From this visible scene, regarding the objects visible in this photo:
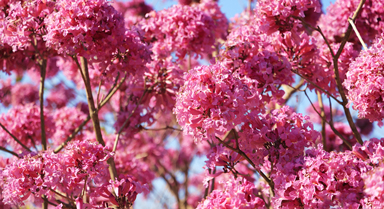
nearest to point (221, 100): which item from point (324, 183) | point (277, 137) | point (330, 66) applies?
point (277, 137)

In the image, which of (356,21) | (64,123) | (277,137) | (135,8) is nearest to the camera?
(277,137)

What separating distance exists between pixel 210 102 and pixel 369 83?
1230mm

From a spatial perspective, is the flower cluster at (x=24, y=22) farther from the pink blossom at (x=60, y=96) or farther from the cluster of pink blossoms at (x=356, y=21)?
the pink blossom at (x=60, y=96)

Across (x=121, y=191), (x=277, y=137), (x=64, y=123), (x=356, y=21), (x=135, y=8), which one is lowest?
(x=121, y=191)

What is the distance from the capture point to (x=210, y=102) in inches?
103

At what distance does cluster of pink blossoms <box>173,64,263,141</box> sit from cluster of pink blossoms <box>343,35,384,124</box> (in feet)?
3.00

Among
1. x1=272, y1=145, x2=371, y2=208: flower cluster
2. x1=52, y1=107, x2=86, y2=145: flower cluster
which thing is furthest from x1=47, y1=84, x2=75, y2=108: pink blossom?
x1=272, y1=145, x2=371, y2=208: flower cluster

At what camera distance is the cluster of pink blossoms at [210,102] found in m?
2.58

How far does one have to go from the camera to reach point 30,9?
3.57m

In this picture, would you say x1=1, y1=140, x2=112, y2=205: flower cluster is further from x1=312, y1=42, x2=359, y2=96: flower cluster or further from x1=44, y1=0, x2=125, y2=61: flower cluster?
x1=312, y1=42, x2=359, y2=96: flower cluster

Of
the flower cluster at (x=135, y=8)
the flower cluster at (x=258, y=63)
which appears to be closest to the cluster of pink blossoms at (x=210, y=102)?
the flower cluster at (x=258, y=63)

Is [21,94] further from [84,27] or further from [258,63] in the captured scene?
[258,63]

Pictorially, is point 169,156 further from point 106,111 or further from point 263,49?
point 263,49

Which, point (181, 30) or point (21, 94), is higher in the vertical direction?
point (21, 94)
